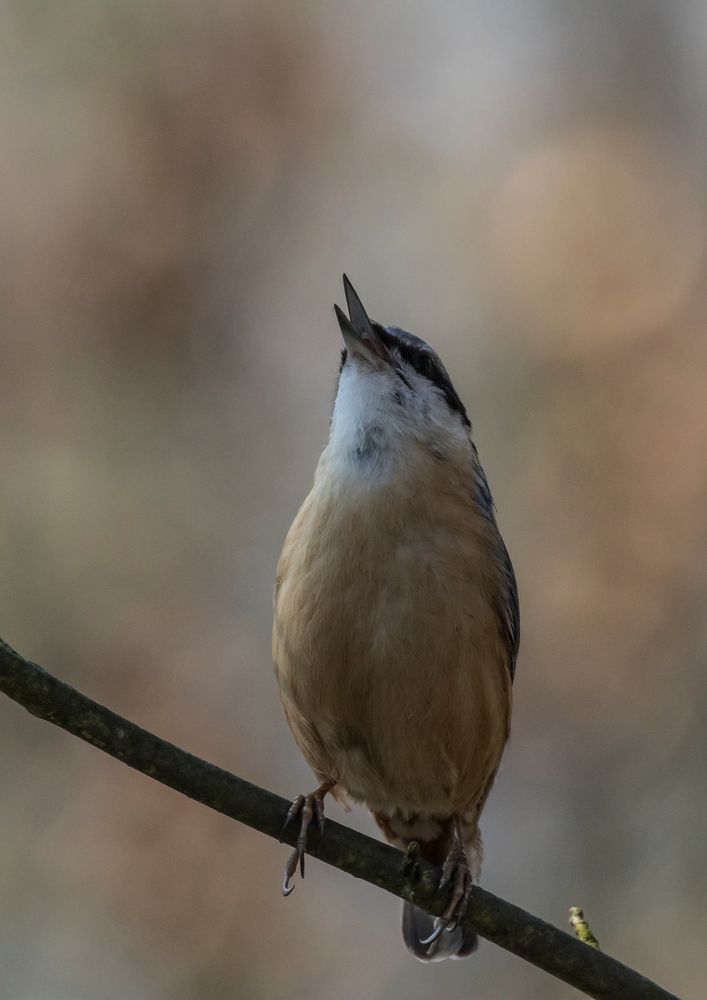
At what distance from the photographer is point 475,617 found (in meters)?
4.41

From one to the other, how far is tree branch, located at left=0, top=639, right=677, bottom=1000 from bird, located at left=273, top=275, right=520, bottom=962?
0.48 feet

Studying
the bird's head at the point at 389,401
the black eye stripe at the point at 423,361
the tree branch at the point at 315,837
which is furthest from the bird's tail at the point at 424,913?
the black eye stripe at the point at 423,361

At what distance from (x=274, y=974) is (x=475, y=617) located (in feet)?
11.2

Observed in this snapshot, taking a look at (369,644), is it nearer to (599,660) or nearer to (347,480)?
(347,480)

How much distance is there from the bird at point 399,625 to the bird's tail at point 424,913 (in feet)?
0.56

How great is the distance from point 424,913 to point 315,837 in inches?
74.7

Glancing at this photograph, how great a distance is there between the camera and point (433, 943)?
216 inches

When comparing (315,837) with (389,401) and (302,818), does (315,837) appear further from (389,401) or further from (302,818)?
(389,401)

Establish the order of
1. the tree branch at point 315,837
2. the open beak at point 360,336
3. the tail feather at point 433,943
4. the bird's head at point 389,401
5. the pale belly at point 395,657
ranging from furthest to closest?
the tail feather at point 433,943, the open beak at point 360,336, the bird's head at point 389,401, the pale belly at point 395,657, the tree branch at point 315,837

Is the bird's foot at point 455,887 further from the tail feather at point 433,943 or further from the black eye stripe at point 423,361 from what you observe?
the black eye stripe at point 423,361

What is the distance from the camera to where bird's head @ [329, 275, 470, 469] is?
468cm

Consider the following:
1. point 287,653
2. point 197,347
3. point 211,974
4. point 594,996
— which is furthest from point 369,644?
point 197,347

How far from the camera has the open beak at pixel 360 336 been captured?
16.8ft

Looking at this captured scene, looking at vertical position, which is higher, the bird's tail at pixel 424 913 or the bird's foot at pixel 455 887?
the bird's foot at pixel 455 887
